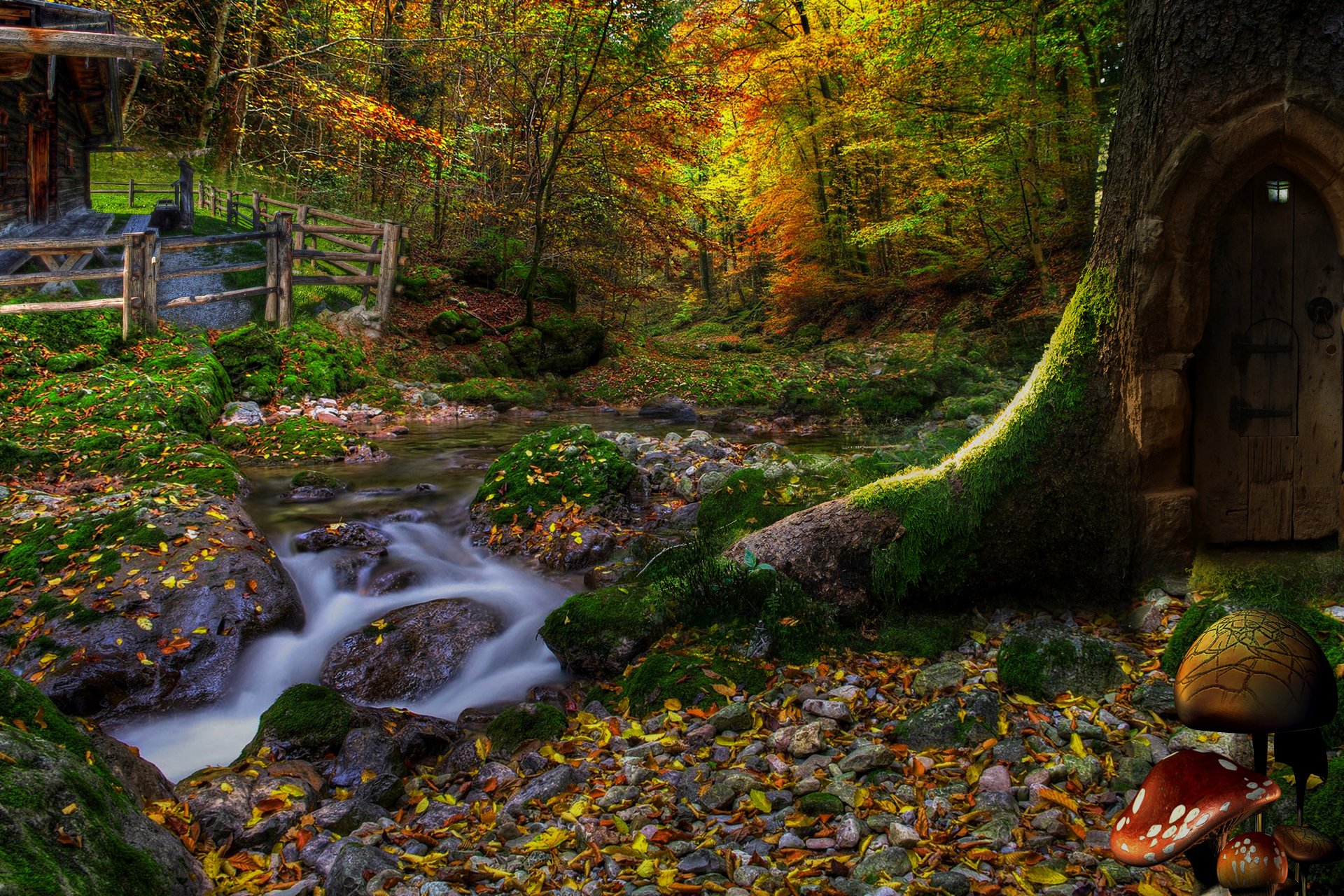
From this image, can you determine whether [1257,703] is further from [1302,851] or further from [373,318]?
[373,318]

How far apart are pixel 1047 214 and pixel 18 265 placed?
64.1 feet

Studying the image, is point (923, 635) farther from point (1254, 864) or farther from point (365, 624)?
point (365, 624)

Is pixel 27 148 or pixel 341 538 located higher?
pixel 27 148

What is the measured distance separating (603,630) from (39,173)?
17028mm

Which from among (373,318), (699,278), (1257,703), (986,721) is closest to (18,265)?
(373,318)

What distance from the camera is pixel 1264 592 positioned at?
3.91 meters

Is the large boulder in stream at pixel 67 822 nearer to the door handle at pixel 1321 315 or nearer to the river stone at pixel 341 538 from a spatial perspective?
the river stone at pixel 341 538

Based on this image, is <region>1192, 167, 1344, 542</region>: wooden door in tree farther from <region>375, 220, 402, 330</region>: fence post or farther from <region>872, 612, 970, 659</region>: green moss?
<region>375, 220, 402, 330</region>: fence post

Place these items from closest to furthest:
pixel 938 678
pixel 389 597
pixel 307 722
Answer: pixel 938 678 → pixel 307 722 → pixel 389 597

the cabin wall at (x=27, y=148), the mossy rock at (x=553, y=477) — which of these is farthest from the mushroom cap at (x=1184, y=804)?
the cabin wall at (x=27, y=148)

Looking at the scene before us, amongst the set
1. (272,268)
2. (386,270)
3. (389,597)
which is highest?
(386,270)

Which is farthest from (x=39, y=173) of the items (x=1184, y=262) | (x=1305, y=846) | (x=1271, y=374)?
(x=1305, y=846)

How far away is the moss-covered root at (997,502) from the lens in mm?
4504

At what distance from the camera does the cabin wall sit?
13812 mm
